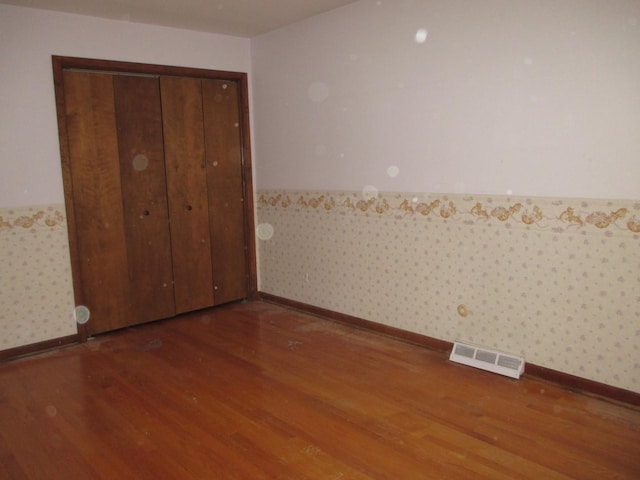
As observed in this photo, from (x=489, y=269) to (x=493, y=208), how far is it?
0.38m

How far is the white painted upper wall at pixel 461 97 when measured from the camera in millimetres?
2537

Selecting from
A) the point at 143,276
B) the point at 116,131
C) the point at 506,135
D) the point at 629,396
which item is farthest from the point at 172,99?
the point at 629,396

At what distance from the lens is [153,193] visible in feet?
13.6

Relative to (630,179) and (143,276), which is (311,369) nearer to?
(143,276)

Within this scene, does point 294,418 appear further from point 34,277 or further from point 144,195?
point 144,195

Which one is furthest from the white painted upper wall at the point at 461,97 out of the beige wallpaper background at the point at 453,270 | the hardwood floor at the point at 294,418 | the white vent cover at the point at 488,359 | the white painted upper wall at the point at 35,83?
the white painted upper wall at the point at 35,83

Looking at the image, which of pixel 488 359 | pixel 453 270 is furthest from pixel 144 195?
pixel 488 359

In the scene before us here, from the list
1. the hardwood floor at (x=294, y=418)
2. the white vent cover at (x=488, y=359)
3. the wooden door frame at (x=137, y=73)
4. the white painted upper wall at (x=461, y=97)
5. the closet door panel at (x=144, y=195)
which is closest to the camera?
the hardwood floor at (x=294, y=418)

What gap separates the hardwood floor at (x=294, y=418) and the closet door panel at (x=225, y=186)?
3.73ft

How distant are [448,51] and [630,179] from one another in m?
1.33

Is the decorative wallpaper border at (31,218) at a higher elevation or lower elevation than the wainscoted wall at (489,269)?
higher

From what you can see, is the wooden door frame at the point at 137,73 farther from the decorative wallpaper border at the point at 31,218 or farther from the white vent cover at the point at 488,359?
the white vent cover at the point at 488,359

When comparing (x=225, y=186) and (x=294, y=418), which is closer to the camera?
(x=294, y=418)

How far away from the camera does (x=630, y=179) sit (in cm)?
249
